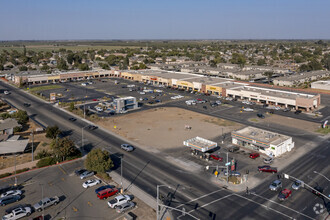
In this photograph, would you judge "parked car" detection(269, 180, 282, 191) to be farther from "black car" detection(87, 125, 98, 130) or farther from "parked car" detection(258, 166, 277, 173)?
"black car" detection(87, 125, 98, 130)

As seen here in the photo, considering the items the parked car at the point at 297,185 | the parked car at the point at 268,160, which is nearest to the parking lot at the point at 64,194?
the parked car at the point at 297,185

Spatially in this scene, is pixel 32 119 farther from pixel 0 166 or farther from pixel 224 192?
pixel 224 192

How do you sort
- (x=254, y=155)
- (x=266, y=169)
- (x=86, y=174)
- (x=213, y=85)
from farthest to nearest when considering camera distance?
(x=213, y=85) → (x=254, y=155) → (x=266, y=169) → (x=86, y=174)

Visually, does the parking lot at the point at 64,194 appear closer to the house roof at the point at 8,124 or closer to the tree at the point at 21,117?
the house roof at the point at 8,124

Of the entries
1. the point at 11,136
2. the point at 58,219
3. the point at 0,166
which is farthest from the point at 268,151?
the point at 11,136

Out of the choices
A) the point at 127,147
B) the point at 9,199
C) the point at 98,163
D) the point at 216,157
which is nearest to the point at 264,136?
the point at 216,157

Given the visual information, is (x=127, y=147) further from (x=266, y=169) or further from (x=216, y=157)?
(x=266, y=169)
